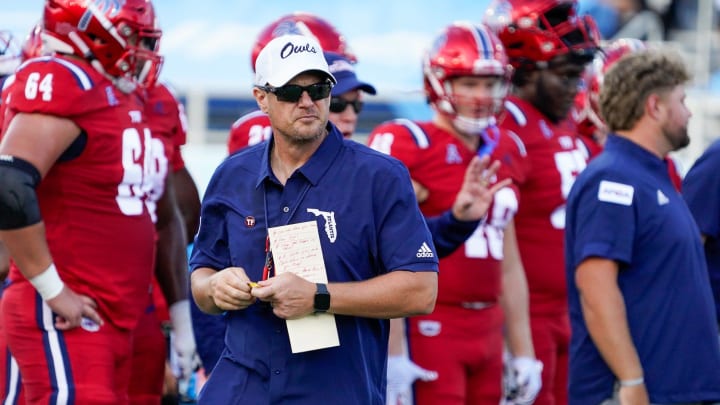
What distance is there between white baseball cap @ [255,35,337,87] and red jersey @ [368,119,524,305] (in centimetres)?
179

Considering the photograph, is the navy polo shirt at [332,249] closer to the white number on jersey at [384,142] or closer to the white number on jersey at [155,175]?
the white number on jersey at [155,175]

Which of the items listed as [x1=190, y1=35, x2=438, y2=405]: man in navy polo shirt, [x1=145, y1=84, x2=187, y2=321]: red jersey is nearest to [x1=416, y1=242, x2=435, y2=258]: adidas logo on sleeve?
[x1=190, y1=35, x2=438, y2=405]: man in navy polo shirt

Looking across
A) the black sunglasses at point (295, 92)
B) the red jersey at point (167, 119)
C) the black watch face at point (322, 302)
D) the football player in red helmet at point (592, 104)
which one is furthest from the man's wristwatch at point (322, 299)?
the football player in red helmet at point (592, 104)

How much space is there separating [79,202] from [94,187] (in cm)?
8

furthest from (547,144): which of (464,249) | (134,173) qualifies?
(134,173)

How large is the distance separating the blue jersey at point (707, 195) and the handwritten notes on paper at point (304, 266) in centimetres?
213

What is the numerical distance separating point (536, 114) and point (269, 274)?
10.7 ft

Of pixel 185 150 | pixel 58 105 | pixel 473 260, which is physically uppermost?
pixel 58 105

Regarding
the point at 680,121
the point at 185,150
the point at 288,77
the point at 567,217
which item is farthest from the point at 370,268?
the point at 185,150

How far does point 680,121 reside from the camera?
17.1 ft

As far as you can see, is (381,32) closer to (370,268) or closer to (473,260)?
A: (473,260)

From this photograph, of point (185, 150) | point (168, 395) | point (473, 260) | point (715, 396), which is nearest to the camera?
point (715, 396)

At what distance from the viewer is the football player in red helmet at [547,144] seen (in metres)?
6.76

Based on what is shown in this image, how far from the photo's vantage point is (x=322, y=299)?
389 cm
